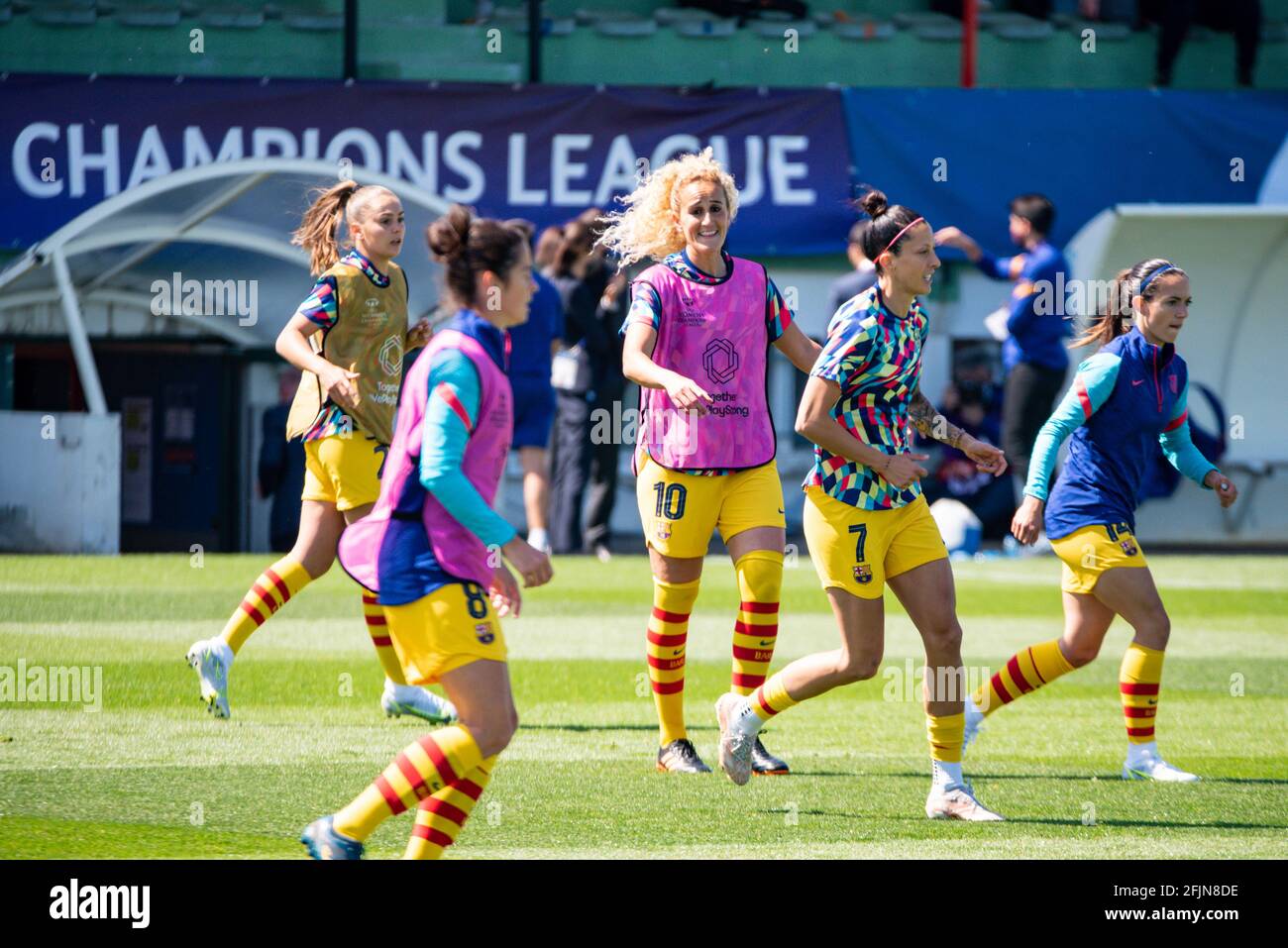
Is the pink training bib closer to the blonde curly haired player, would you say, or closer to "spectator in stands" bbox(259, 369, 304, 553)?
the blonde curly haired player

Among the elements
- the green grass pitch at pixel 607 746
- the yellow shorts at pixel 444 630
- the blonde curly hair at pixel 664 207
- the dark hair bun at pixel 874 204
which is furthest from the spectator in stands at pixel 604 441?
the yellow shorts at pixel 444 630

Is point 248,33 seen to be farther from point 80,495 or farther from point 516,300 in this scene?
point 516,300

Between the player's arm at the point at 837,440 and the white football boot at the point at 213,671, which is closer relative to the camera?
the player's arm at the point at 837,440

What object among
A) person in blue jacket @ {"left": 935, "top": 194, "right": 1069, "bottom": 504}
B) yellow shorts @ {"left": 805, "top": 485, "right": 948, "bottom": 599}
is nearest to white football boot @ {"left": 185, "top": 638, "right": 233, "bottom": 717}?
yellow shorts @ {"left": 805, "top": 485, "right": 948, "bottom": 599}

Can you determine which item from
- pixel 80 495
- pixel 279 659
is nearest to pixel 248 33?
pixel 80 495

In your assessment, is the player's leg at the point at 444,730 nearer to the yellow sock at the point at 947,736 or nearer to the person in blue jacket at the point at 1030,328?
the yellow sock at the point at 947,736

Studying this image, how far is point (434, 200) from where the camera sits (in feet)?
52.0

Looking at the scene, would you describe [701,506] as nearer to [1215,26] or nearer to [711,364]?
[711,364]

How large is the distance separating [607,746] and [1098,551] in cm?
214

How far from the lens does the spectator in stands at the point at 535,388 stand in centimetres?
1354

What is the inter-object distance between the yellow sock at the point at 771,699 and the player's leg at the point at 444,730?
1.73 metres

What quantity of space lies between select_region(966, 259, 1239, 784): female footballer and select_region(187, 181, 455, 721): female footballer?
106 inches

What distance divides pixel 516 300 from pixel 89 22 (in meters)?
16.3
